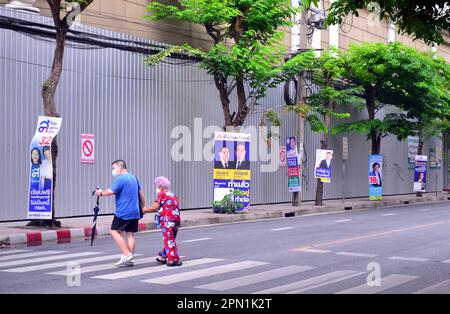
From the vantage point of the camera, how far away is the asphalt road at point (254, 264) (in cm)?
987

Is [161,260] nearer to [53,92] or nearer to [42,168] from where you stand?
Result: [42,168]

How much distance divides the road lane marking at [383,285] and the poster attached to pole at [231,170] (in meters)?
14.4

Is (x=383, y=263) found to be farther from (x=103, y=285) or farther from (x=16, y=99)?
(x=16, y=99)

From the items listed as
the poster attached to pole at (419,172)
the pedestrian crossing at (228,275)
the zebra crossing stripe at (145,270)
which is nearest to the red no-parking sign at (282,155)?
the poster attached to pole at (419,172)

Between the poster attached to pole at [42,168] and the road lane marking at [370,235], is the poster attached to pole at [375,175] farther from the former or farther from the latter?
the poster attached to pole at [42,168]

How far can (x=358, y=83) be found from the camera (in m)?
34.7

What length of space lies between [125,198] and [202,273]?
187 cm

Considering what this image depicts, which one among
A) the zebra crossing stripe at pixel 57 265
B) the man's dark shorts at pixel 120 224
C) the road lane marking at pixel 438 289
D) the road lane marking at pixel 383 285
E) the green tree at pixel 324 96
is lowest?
the road lane marking at pixel 438 289

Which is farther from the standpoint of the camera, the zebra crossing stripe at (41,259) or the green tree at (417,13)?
the zebra crossing stripe at (41,259)

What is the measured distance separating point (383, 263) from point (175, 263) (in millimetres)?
3636

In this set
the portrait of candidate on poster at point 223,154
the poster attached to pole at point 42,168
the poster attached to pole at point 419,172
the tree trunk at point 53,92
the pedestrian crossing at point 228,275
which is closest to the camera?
the pedestrian crossing at point 228,275

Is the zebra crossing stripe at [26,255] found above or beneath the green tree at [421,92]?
beneath

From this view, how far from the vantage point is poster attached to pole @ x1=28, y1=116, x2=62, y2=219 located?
59.2 feet

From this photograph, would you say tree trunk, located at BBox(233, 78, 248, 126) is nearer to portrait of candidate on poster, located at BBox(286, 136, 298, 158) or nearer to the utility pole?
the utility pole
